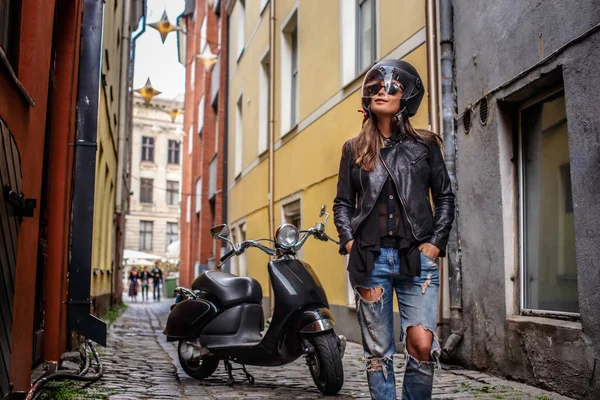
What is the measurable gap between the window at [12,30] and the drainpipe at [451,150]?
4107 mm

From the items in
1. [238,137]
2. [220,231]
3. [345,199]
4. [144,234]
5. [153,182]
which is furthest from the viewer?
[153,182]

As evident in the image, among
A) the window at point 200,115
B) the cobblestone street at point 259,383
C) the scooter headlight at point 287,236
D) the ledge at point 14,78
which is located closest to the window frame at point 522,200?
the cobblestone street at point 259,383

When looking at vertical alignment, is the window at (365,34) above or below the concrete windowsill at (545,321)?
above

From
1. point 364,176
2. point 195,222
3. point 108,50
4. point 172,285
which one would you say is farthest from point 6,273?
point 172,285

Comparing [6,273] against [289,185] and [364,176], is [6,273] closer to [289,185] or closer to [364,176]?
[364,176]

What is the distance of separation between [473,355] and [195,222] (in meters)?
21.3

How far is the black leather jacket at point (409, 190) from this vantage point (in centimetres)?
326

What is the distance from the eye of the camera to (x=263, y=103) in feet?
51.8

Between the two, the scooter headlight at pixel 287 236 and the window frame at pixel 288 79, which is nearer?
the scooter headlight at pixel 287 236

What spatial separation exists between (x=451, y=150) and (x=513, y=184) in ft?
3.14

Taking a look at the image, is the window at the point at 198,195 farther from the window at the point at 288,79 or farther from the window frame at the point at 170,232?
the window frame at the point at 170,232

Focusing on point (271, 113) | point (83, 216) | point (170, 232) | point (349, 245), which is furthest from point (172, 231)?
point (349, 245)

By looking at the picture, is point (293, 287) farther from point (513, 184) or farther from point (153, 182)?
point (153, 182)

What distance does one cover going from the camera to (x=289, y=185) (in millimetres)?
13055
